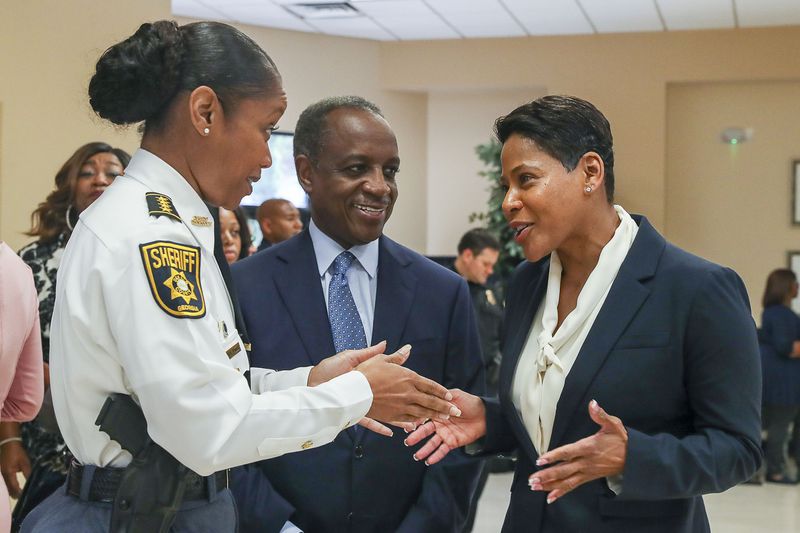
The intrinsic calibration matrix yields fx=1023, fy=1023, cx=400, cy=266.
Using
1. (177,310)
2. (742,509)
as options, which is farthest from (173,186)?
(742,509)

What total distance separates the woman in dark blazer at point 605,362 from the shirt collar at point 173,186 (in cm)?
71

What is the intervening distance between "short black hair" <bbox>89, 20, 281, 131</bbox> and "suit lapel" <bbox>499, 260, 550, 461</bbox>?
84 centimetres

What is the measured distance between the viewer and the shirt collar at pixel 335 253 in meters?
2.69

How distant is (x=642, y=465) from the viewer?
196 centimetres

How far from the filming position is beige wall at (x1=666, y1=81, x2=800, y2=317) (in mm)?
10859

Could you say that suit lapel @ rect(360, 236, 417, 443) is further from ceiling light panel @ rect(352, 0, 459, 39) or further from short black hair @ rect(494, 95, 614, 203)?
ceiling light panel @ rect(352, 0, 459, 39)

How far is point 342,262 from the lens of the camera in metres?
2.70

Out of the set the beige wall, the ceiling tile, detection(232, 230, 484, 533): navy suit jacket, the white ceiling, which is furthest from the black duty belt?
the beige wall

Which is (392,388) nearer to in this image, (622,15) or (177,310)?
(177,310)

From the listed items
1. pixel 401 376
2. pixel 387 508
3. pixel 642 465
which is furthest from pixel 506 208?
pixel 387 508

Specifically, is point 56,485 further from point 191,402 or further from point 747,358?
point 747,358

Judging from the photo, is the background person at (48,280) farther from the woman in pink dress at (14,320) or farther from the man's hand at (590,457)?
the man's hand at (590,457)

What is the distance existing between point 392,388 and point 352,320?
1.97 ft

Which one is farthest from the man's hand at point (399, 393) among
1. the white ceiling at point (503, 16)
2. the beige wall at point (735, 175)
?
the beige wall at point (735, 175)
